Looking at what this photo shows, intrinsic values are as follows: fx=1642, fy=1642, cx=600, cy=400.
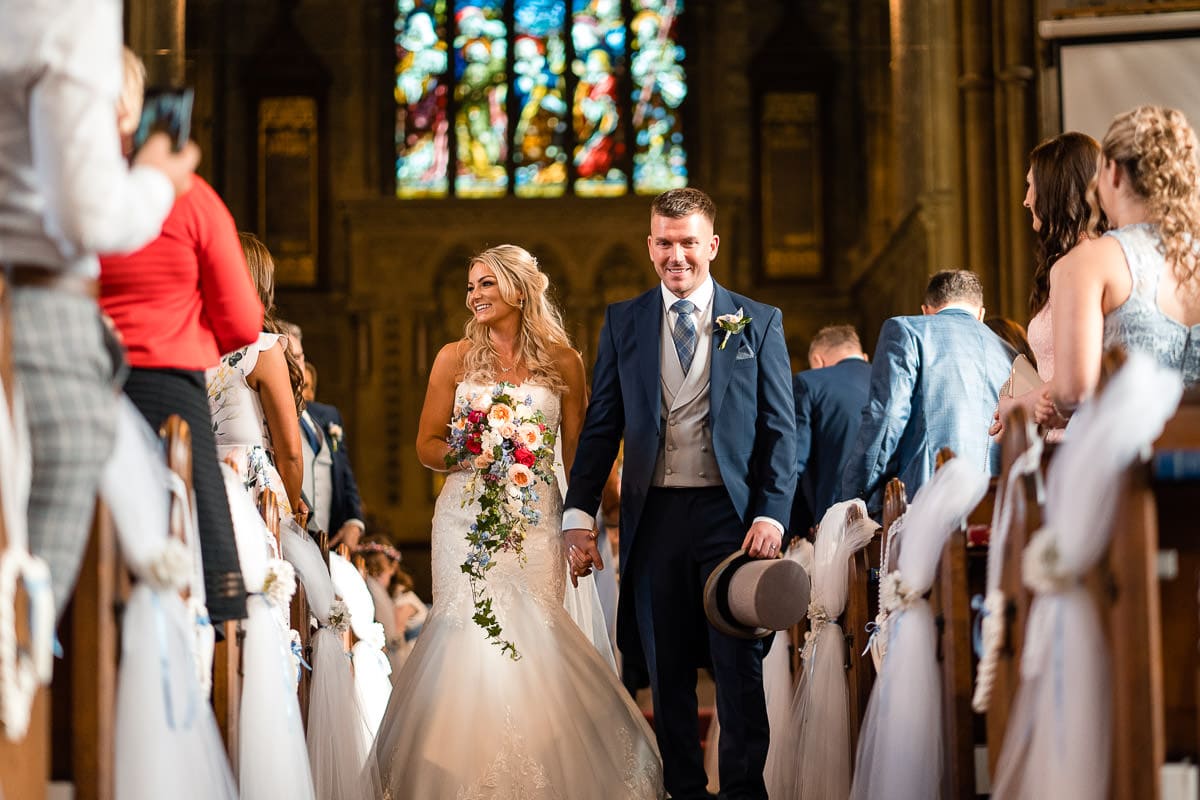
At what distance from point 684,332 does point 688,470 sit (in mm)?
443

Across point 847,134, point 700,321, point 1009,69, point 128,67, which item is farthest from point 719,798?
point 847,134

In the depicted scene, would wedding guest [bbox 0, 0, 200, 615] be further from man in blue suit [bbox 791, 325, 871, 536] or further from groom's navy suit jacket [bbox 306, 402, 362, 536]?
groom's navy suit jacket [bbox 306, 402, 362, 536]

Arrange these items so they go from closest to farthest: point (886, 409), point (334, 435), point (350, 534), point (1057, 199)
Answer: point (1057, 199) → point (886, 409) → point (350, 534) → point (334, 435)

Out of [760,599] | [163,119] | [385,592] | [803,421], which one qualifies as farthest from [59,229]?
[385,592]

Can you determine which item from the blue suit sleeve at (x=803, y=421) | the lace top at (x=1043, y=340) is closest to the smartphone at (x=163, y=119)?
the lace top at (x=1043, y=340)

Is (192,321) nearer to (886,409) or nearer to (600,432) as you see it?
(600,432)

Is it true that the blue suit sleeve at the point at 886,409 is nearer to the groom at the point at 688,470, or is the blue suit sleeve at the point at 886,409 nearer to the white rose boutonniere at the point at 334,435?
the groom at the point at 688,470

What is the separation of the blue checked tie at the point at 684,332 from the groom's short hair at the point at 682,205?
28 cm

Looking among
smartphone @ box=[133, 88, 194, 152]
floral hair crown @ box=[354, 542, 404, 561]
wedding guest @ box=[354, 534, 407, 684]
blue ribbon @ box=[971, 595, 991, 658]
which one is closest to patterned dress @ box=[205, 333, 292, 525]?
smartphone @ box=[133, 88, 194, 152]

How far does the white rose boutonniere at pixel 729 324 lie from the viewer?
16.6ft

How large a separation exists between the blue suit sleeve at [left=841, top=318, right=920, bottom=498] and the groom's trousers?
118cm

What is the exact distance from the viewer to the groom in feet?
15.9

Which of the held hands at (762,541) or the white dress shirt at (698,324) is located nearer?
the held hands at (762,541)

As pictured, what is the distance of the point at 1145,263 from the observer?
384 centimetres
